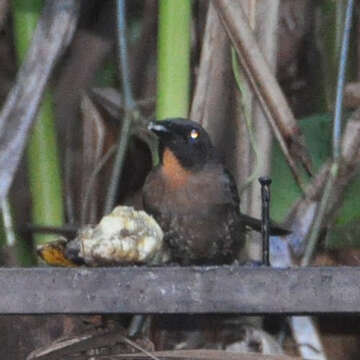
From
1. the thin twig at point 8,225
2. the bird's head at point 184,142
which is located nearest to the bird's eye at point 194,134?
the bird's head at point 184,142

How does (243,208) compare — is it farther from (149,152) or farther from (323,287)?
(323,287)

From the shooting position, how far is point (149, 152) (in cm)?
289

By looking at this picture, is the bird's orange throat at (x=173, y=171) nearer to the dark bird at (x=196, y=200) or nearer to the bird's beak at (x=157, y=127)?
the dark bird at (x=196, y=200)

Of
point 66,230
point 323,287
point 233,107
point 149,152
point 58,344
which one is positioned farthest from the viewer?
point 149,152

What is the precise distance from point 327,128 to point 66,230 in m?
0.61

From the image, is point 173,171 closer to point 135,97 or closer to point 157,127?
A: point 157,127

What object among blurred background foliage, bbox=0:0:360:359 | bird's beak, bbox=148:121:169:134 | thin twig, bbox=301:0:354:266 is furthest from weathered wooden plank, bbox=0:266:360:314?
thin twig, bbox=301:0:354:266

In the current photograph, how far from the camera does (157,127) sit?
2254 mm

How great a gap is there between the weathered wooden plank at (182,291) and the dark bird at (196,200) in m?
0.77

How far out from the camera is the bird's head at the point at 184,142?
229 centimetres

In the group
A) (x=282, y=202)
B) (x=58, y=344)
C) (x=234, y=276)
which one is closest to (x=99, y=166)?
(x=282, y=202)

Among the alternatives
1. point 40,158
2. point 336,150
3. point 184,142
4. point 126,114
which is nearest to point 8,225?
point 40,158

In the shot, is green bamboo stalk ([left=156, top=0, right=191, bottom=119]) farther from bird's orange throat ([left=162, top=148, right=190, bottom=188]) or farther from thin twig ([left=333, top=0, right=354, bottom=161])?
thin twig ([left=333, top=0, right=354, bottom=161])

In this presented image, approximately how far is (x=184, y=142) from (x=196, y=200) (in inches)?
5.4
